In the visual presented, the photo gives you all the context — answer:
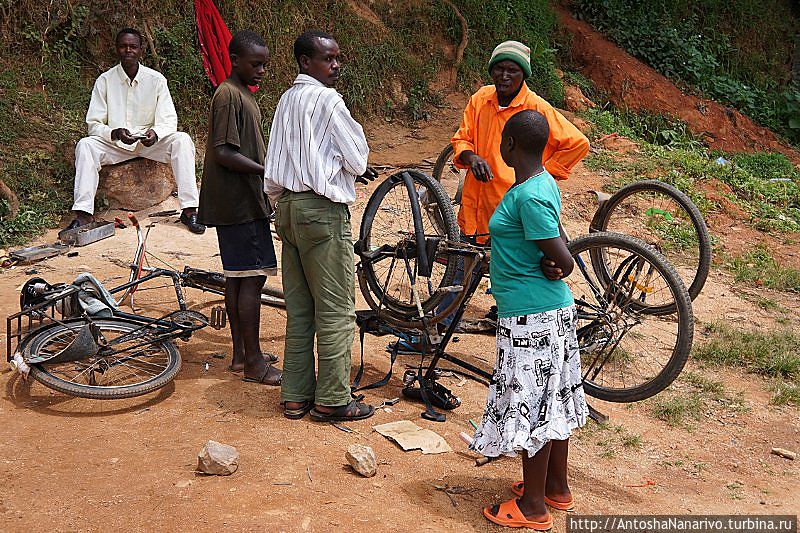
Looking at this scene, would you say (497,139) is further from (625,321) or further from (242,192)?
(242,192)

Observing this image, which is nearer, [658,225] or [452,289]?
[452,289]

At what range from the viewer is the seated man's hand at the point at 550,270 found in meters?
3.16

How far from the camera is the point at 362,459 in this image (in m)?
3.56

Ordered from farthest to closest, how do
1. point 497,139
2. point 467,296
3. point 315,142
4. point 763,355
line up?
1. point 763,355
2. point 497,139
3. point 467,296
4. point 315,142

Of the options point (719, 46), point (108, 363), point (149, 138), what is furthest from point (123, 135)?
point (719, 46)

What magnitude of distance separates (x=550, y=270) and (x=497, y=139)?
177 centimetres

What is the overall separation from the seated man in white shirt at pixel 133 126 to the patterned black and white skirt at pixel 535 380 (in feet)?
14.7

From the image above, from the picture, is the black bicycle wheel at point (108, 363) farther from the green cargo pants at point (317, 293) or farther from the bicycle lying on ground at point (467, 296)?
the bicycle lying on ground at point (467, 296)

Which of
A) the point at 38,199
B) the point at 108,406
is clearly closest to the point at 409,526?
the point at 108,406

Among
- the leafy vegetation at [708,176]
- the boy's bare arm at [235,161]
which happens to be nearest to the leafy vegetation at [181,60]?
the leafy vegetation at [708,176]

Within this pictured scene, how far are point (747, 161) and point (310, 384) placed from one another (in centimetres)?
944

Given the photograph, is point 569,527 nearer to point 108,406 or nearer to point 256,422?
point 256,422

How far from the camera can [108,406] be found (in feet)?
13.8

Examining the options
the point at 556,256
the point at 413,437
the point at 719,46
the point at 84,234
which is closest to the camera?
the point at 556,256
